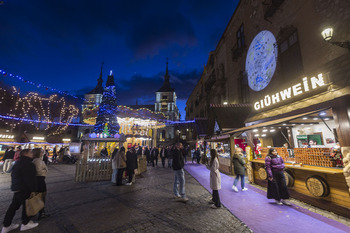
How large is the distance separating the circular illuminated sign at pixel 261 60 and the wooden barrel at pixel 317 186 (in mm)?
6873

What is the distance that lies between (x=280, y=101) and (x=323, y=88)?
206 centimetres

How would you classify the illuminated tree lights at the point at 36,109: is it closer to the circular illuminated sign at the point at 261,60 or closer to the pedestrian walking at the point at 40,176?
the pedestrian walking at the point at 40,176

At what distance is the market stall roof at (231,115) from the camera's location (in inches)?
434

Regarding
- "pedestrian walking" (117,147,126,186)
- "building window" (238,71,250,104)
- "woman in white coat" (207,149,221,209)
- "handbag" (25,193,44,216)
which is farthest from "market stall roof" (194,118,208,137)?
"handbag" (25,193,44,216)

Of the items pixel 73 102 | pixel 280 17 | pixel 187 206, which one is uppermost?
pixel 73 102

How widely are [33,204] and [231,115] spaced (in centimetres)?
1111

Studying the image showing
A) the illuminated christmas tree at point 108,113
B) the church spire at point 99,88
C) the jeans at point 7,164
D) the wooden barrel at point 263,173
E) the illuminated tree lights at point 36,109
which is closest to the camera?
the wooden barrel at point 263,173

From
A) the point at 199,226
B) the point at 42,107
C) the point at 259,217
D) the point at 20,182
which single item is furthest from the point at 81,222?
the point at 42,107

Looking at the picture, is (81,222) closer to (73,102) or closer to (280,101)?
(280,101)

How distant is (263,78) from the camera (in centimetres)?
1014

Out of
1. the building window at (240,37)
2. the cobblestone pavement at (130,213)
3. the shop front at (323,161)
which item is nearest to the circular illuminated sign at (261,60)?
the building window at (240,37)

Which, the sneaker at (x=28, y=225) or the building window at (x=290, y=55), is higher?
the building window at (x=290, y=55)

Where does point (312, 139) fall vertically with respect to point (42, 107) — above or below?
below

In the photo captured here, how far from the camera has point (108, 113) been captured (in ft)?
46.6
